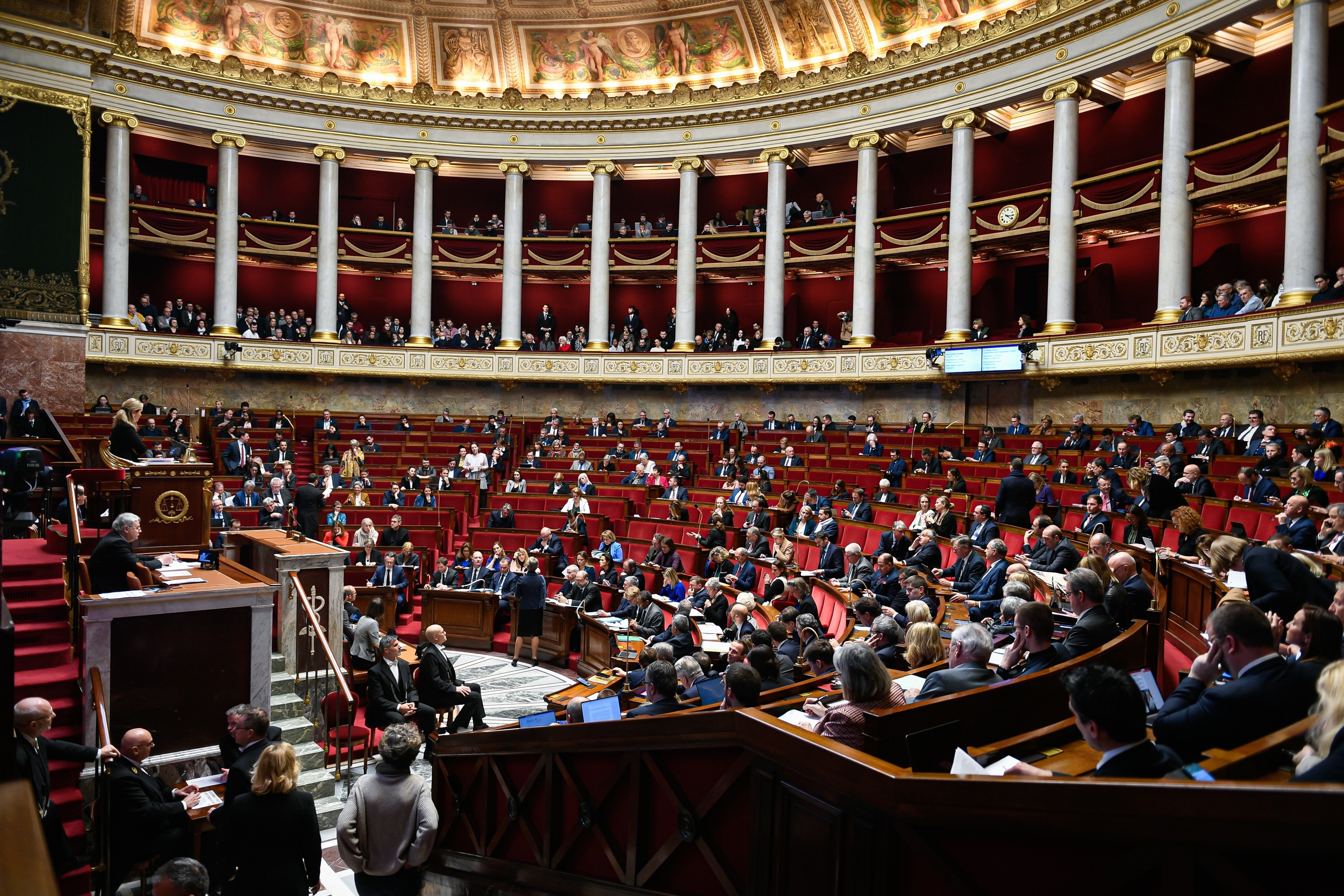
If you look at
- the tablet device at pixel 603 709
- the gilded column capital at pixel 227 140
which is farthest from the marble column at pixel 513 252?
the tablet device at pixel 603 709

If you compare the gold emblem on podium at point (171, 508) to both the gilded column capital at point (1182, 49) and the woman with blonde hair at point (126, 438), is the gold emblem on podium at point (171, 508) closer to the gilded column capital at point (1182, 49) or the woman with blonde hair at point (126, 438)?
the woman with blonde hair at point (126, 438)

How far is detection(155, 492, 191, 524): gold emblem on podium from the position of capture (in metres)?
8.57

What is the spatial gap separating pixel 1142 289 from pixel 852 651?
66.2ft

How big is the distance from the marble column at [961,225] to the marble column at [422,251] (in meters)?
14.5

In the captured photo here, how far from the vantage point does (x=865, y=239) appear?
2180 cm

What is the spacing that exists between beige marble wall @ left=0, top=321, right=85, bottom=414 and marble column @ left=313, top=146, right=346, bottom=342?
6382 mm

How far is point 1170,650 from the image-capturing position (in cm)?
635

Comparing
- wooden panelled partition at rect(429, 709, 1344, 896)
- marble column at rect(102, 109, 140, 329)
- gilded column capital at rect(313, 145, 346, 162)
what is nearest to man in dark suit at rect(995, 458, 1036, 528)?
wooden panelled partition at rect(429, 709, 1344, 896)

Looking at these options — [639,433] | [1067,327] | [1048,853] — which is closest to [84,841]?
[1048,853]

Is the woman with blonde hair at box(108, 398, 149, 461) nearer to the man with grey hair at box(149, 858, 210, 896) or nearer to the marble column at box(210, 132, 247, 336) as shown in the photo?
the man with grey hair at box(149, 858, 210, 896)

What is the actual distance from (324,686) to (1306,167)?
54.3 feet

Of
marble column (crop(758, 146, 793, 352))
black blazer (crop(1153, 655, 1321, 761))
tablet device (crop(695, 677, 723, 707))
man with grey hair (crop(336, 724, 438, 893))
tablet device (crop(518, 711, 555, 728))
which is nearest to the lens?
black blazer (crop(1153, 655, 1321, 761))

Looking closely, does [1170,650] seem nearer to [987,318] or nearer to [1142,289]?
[1142,289]

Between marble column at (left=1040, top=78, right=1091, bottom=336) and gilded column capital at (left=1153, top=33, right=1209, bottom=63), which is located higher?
gilded column capital at (left=1153, top=33, right=1209, bottom=63)
